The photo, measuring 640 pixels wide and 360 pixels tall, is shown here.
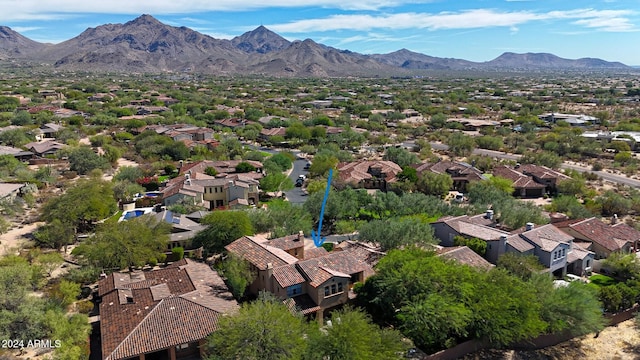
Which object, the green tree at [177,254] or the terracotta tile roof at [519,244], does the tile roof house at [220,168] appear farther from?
the terracotta tile roof at [519,244]

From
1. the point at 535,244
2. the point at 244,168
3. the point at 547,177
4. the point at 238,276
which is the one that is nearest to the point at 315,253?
the point at 238,276

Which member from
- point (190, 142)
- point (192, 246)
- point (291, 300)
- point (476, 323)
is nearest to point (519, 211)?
point (476, 323)

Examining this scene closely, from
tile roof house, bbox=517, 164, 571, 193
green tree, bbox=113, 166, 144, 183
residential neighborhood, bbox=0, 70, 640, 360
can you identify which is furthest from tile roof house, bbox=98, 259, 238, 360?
tile roof house, bbox=517, 164, 571, 193

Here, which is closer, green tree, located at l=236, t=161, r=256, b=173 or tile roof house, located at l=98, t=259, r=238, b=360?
tile roof house, located at l=98, t=259, r=238, b=360

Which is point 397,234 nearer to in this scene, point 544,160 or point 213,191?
point 213,191

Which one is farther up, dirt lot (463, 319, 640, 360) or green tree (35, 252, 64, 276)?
green tree (35, 252, 64, 276)

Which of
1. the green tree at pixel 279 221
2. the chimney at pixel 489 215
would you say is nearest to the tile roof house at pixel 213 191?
the green tree at pixel 279 221

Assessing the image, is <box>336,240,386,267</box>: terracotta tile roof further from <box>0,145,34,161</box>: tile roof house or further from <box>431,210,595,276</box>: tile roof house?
<box>0,145,34,161</box>: tile roof house

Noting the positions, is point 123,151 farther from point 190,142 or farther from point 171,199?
A: point 171,199
